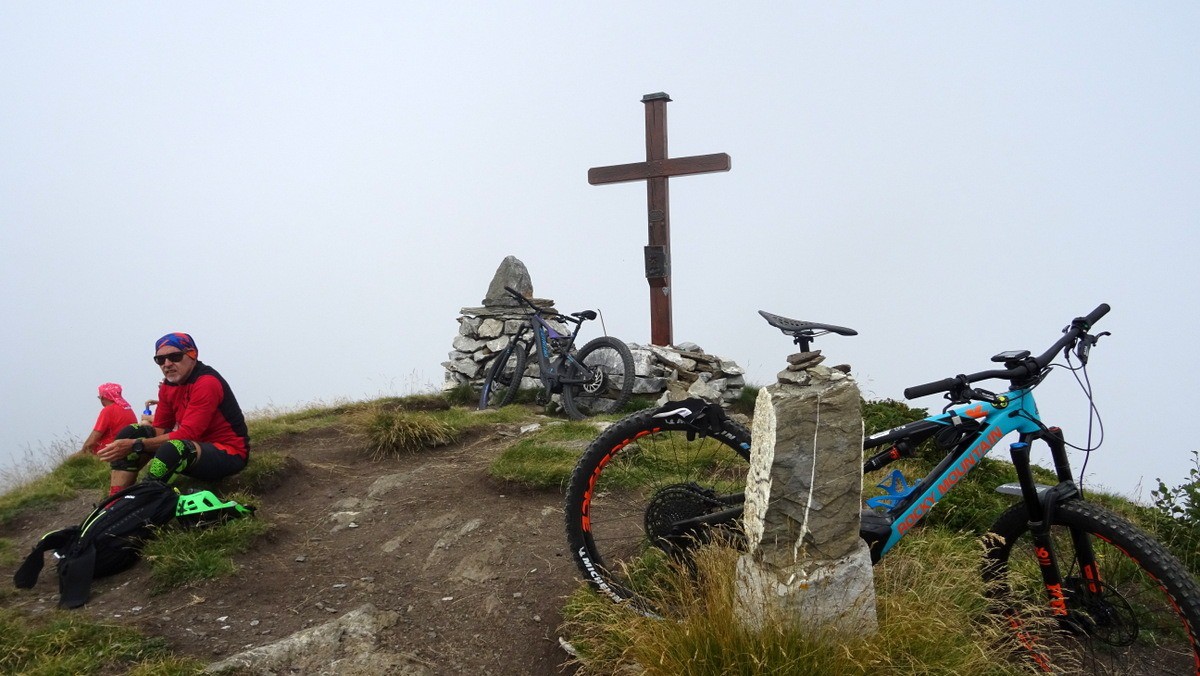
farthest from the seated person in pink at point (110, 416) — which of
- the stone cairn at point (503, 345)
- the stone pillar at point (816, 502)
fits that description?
the stone pillar at point (816, 502)

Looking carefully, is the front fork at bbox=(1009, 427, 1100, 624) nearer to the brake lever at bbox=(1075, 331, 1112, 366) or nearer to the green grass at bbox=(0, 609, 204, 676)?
the brake lever at bbox=(1075, 331, 1112, 366)

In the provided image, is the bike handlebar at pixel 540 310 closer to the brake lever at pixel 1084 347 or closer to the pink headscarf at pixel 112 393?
the pink headscarf at pixel 112 393

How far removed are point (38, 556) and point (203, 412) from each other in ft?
5.08

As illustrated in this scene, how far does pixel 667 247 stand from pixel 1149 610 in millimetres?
7522

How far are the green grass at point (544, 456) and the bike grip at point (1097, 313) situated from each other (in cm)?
397

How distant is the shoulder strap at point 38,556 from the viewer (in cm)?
553

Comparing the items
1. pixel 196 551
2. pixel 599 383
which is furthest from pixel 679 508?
pixel 599 383

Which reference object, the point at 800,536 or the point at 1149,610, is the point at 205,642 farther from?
the point at 1149,610

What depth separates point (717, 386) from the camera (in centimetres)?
1073

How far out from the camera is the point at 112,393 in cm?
805

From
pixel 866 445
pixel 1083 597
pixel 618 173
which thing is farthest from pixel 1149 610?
pixel 618 173

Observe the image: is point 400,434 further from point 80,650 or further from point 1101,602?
point 1101,602

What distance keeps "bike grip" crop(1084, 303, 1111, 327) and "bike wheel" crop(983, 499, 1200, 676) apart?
2.86 feet

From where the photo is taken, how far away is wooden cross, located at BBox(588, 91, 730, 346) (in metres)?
11.0
